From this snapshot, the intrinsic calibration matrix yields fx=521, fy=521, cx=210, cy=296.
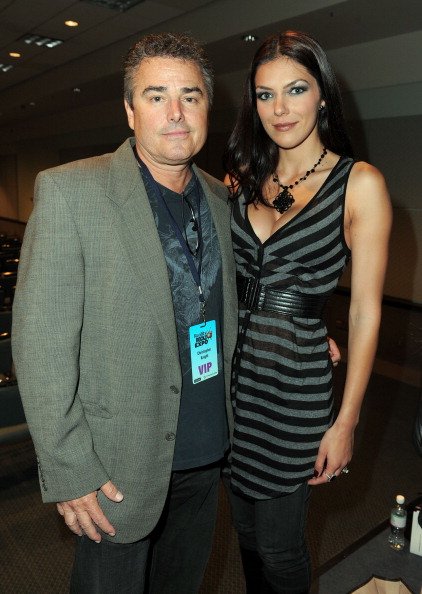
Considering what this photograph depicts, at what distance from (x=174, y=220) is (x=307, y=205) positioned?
0.39 m

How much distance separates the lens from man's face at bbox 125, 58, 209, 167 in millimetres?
1242

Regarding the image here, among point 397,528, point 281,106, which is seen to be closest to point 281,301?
point 281,106

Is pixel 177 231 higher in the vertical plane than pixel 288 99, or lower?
lower

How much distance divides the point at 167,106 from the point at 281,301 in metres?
0.58

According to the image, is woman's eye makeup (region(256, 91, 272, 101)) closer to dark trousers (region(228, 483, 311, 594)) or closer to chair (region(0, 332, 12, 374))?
dark trousers (region(228, 483, 311, 594))

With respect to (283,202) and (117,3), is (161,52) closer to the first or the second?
(283,202)

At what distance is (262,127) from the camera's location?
165 cm

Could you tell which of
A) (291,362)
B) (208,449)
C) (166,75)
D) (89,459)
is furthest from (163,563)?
(166,75)

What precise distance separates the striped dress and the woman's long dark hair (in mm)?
128

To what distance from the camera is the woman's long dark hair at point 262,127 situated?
142cm

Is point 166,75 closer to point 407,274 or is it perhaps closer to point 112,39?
point 407,274

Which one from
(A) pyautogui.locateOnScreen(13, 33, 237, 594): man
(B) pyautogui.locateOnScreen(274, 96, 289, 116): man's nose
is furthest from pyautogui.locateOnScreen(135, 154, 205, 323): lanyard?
(B) pyautogui.locateOnScreen(274, 96, 289, 116): man's nose

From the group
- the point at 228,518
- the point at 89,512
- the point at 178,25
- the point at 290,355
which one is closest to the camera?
the point at 89,512

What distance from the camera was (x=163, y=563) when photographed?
5.16 feet
